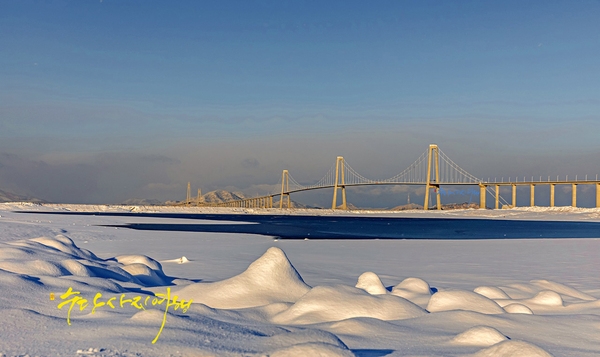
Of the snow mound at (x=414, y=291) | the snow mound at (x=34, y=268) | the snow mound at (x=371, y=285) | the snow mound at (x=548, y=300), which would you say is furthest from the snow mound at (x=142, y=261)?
the snow mound at (x=548, y=300)

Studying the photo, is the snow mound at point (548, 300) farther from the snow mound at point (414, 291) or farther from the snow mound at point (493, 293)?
the snow mound at point (414, 291)

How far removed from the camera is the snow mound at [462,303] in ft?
17.4

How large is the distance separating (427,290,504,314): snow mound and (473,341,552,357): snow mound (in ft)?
6.69

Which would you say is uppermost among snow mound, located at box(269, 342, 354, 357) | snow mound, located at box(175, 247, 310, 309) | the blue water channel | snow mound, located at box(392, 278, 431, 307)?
snow mound, located at box(269, 342, 354, 357)

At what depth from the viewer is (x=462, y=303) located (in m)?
5.37

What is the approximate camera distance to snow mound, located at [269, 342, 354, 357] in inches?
112

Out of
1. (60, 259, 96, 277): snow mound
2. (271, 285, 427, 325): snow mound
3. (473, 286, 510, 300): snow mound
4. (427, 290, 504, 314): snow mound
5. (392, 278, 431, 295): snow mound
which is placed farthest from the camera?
(392, 278, 431, 295): snow mound

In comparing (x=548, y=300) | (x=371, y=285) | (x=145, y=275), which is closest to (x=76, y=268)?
(x=145, y=275)

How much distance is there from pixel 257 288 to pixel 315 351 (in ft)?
9.59

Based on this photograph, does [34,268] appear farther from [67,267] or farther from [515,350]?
[515,350]

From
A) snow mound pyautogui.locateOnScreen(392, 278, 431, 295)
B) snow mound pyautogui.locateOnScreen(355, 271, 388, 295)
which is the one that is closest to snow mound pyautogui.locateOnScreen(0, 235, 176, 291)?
snow mound pyautogui.locateOnScreen(355, 271, 388, 295)

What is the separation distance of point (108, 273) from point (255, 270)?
1.99m

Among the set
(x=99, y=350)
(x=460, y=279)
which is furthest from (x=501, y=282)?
(x=99, y=350)
